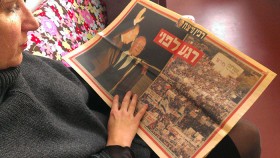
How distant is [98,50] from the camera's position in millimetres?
876

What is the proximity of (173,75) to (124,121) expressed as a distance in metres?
0.18

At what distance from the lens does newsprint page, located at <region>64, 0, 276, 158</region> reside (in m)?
0.66

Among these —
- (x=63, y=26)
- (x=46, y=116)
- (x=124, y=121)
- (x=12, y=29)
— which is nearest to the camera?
(x=12, y=29)

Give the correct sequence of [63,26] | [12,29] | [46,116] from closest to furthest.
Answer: [12,29], [46,116], [63,26]

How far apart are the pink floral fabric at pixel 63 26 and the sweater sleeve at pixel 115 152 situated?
38 cm

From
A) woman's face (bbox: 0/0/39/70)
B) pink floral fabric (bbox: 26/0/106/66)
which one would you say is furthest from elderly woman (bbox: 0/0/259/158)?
pink floral fabric (bbox: 26/0/106/66)

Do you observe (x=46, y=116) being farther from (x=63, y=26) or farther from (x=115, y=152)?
(x=63, y=26)

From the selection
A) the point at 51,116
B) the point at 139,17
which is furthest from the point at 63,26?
the point at 51,116

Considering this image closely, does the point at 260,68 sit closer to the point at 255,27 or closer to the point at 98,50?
the point at 98,50

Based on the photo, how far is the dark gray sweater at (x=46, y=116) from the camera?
56 centimetres

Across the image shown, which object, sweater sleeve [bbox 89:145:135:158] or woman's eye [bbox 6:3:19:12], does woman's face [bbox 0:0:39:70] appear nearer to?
woman's eye [bbox 6:3:19:12]

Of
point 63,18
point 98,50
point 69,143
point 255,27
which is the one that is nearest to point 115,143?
point 69,143

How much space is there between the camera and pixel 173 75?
0.75 metres

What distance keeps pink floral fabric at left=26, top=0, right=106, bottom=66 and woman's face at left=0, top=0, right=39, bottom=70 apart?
0.93ft
